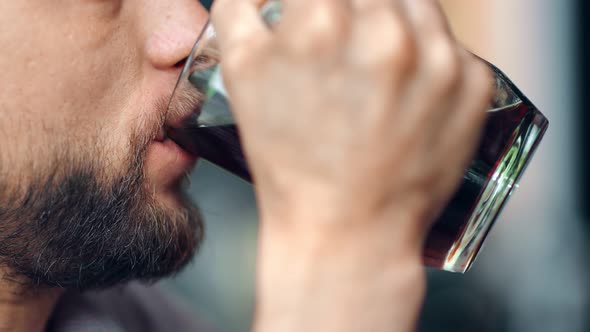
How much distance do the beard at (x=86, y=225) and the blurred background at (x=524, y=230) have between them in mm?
1099

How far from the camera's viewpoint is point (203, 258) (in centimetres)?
194

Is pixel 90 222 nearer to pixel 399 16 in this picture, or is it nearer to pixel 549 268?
pixel 399 16

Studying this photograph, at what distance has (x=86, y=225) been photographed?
2.26 feet

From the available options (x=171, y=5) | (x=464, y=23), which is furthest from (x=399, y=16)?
(x=464, y=23)

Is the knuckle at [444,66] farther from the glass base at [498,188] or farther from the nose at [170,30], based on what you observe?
the nose at [170,30]

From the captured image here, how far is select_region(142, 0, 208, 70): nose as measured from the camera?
66 centimetres

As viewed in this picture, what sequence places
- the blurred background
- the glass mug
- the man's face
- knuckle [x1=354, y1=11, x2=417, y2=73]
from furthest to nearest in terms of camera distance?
1. the blurred background
2. the man's face
3. the glass mug
4. knuckle [x1=354, y1=11, x2=417, y2=73]

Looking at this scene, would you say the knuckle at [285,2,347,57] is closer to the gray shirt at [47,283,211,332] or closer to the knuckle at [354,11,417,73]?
the knuckle at [354,11,417,73]

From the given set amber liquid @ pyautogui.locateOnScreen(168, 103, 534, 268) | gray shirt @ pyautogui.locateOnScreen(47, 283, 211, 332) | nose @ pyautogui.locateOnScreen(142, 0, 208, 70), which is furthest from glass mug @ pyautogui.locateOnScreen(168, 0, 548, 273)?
gray shirt @ pyautogui.locateOnScreen(47, 283, 211, 332)

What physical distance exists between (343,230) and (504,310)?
161cm

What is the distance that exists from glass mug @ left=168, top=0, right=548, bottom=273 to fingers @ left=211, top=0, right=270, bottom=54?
44 millimetres

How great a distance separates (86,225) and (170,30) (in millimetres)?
208

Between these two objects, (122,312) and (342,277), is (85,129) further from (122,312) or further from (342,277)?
(122,312)

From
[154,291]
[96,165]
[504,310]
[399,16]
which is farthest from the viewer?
[504,310]
